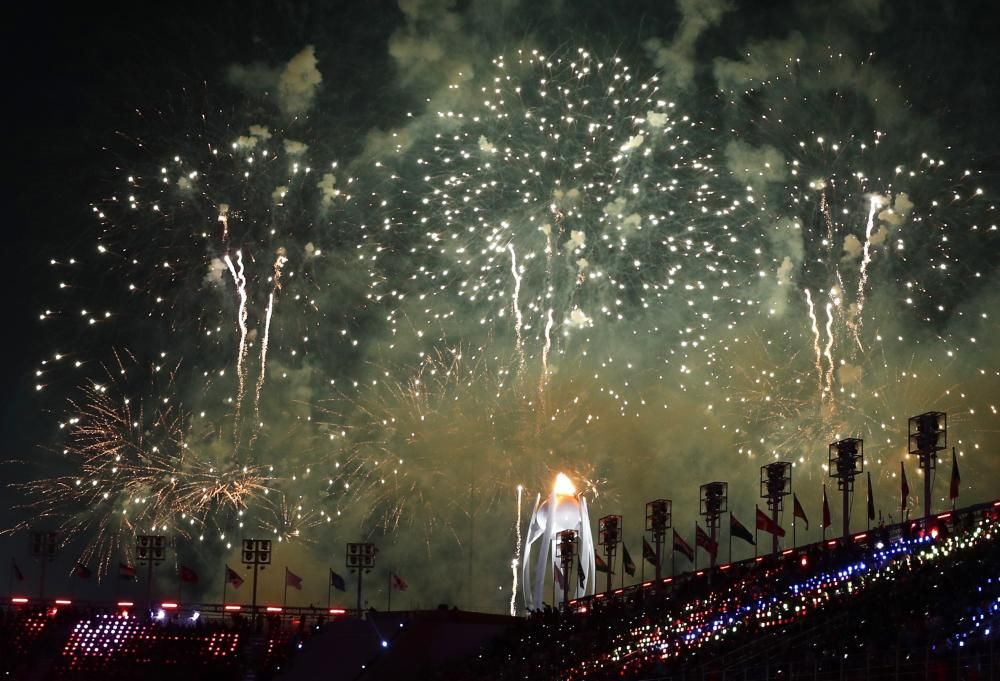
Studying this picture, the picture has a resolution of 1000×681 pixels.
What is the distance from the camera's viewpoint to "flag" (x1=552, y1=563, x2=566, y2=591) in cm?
5014

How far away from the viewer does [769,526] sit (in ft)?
135

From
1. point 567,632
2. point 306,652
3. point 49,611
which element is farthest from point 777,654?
point 49,611

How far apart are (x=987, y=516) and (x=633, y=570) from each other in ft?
63.6

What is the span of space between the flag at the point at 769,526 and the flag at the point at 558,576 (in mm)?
9356

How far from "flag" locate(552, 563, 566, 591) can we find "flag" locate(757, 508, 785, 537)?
9356 mm

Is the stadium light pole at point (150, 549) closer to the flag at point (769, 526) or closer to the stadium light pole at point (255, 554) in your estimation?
the stadium light pole at point (255, 554)

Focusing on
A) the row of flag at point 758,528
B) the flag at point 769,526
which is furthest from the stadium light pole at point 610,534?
the flag at point 769,526

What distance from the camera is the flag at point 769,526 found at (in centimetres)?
4081

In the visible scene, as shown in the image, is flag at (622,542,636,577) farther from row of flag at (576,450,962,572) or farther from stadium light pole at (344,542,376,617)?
stadium light pole at (344,542,376,617)

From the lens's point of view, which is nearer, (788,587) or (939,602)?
(939,602)

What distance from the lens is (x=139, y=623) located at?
47812mm

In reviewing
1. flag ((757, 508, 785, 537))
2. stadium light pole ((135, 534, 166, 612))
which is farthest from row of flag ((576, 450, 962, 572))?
stadium light pole ((135, 534, 166, 612))

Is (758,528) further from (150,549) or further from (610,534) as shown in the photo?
(150,549)

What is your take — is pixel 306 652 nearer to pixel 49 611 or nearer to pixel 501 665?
pixel 501 665
